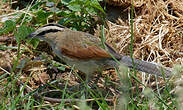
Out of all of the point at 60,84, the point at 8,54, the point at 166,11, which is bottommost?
the point at 60,84

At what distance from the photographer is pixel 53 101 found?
481 cm

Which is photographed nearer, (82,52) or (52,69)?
(82,52)

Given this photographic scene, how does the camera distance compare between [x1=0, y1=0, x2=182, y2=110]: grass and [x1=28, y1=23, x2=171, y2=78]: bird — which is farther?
[x1=0, y1=0, x2=182, y2=110]: grass

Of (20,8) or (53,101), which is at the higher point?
(20,8)

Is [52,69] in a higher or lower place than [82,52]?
lower

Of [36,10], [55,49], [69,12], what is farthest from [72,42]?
[36,10]

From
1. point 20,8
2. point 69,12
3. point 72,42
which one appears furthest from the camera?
point 20,8

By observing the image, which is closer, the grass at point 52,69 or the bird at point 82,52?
the bird at point 82,52

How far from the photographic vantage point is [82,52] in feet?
16.4

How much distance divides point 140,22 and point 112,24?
57 centimetres

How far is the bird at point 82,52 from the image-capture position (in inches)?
191

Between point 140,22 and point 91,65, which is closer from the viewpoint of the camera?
point 91,65

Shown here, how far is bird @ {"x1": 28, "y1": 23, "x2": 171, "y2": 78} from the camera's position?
4.84 meters

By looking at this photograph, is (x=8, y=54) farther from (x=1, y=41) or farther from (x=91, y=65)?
(x=91, y=65)
